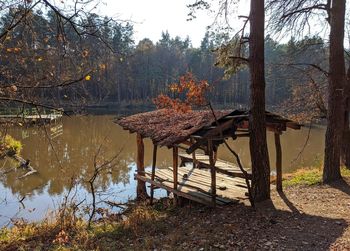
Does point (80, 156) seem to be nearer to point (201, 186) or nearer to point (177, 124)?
point (201, 186)

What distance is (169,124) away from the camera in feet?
34.3

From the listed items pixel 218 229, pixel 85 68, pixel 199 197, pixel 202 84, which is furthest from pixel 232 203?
pixel 85 68

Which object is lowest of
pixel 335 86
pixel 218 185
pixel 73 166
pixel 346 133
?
pixel 73 166

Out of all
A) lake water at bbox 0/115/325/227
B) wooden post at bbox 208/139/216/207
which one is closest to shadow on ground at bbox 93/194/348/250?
wooden post at bbox 208/139/216/207

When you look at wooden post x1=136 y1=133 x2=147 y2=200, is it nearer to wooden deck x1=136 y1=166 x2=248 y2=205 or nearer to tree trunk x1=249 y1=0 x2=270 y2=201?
wooden deck x1=136 y1=166 x2=248 y2=205

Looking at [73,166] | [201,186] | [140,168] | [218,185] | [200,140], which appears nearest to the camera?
[200,140]

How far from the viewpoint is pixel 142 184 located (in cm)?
1361

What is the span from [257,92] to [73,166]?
494 inches

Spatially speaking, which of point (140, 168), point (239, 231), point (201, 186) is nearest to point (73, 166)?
point (140, 168)

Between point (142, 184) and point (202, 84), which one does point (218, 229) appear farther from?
point (142, 184)

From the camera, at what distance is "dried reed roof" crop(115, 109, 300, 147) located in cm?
883

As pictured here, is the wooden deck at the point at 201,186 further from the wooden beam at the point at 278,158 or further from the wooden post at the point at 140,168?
the wooden beam at the point at 278,158

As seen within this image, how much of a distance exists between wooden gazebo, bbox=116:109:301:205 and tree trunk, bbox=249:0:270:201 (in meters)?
0.41

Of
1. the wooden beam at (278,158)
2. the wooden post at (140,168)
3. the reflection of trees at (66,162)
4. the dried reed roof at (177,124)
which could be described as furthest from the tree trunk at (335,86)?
the reflection of trees at (66,162)
